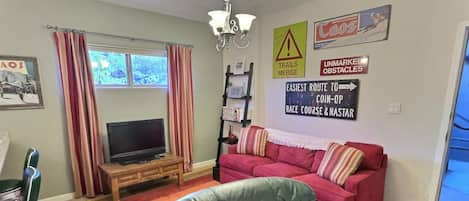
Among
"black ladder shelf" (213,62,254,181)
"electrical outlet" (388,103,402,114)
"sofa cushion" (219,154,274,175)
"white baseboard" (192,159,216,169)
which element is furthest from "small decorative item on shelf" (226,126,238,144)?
"electrical outlet" (388,103,402,114)

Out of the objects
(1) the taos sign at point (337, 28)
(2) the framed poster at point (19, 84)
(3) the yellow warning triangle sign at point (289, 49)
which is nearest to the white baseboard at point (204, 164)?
(3) the yellow warning triangle sign at point (289, 49)

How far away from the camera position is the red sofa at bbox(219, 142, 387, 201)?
2.16 metres

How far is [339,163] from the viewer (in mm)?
2367

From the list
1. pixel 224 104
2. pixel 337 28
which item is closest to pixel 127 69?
pixel 224 104

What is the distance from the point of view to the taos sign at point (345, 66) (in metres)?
2.76

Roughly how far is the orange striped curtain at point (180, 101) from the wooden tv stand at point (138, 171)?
415mm

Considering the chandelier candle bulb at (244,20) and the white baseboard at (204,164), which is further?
the white baseboard at (204,164)

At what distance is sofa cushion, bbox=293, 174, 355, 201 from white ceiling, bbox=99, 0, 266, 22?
2.37m

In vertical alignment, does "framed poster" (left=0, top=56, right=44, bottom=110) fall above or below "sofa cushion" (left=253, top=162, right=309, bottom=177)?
above

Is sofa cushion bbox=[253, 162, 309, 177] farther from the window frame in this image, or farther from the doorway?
the doorway

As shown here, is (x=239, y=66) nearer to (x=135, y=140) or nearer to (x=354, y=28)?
(x=354, y=28)

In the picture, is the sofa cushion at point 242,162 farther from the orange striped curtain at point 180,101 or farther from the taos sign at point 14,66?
the taos sign at point 14,66

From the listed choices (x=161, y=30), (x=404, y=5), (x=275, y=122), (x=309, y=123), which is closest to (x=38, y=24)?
(x=161, y=30)

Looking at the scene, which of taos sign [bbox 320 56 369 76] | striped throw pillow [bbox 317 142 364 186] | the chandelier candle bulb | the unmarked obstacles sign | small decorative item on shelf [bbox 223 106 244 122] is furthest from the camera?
small decorative item on shelf [bbox 223 106 244 122]
